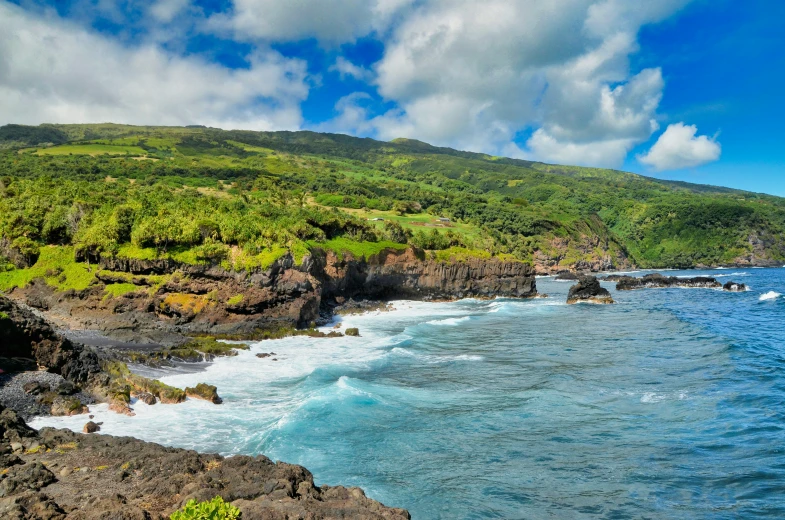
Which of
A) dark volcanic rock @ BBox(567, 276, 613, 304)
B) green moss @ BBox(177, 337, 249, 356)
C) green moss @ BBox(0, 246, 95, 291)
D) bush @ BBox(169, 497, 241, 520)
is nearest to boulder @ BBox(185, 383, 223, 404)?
green moss @ BBox(177, 337, 249, 356)

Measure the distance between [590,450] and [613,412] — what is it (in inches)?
165

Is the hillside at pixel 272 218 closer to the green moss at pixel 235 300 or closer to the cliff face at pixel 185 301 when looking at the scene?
the cliff face at pixel 185 301

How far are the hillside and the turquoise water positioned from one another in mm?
14647

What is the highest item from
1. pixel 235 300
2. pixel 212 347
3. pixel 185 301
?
pixel 235 300

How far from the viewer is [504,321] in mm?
46281

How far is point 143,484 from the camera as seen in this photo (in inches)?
429

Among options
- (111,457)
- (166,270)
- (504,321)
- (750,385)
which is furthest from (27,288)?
(750,385)

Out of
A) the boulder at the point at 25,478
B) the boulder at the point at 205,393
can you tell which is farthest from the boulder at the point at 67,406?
the boulder at the point at 25,478

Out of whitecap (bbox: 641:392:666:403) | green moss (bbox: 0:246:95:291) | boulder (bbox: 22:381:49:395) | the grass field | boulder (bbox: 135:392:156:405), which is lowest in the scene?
boulder (bbox: 135:392:156:405)

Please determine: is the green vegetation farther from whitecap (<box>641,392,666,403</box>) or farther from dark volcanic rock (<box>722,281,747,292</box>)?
dark volcanic rock (<box>722,281,747,292</box>)

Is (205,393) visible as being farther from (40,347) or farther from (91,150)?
(91,150)

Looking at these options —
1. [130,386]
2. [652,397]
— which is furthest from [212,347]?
[652,397]

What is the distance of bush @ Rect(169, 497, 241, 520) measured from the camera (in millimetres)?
8139

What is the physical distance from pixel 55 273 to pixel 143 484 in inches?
1485
